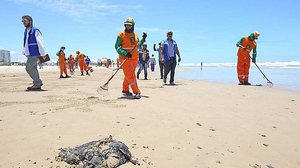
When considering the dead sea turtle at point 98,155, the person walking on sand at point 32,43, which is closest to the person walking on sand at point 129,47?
the person walking on sand at point 32,43

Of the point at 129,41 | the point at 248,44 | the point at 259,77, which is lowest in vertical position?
the point at 259,77

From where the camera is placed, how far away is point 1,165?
110 inches

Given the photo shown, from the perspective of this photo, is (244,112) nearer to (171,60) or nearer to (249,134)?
(249,134)

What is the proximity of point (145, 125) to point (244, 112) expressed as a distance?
2.15 m

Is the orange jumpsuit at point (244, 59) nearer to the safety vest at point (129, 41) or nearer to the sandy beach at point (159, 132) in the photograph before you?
the safety vest at point (129, 41)

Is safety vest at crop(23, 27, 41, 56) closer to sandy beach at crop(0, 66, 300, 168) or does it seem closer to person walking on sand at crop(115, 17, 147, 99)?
person walking on sand at crop(115, 17, 147, 99)

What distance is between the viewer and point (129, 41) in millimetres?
7105

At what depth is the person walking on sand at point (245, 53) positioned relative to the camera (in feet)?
38.7

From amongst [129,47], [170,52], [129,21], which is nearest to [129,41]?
[129,47]

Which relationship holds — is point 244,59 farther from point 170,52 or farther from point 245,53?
point 170,52

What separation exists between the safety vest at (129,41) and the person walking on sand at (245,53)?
6038 millimetres

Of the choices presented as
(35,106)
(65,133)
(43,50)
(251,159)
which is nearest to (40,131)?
(65,133)

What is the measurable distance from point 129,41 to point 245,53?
633 cm

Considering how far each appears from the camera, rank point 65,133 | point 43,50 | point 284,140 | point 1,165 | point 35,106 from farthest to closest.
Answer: point 43,50, point 35,106, point 284,140, point 65,133, point 1,165
